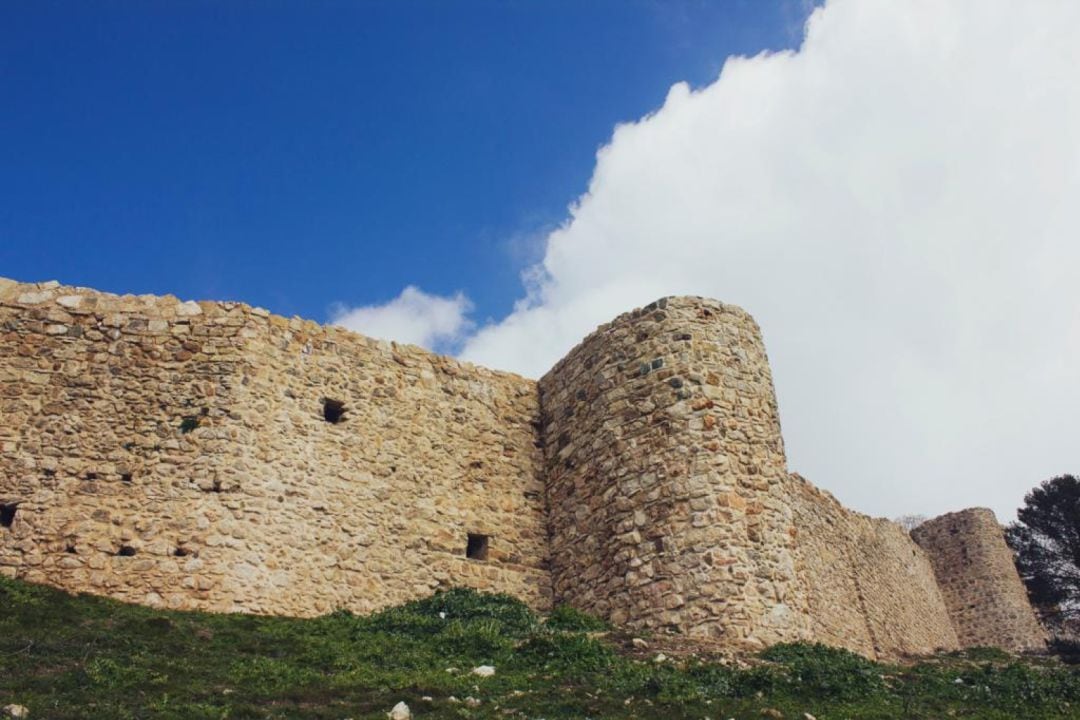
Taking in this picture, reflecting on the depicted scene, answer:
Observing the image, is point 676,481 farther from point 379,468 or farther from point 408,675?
point 408,675

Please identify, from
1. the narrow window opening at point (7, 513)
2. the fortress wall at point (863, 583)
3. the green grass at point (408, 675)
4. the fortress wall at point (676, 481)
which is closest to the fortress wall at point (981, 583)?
the fortress wall at point (863, 583)

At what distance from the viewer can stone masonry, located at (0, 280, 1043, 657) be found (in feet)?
41.2

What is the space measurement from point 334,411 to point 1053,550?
3034cm

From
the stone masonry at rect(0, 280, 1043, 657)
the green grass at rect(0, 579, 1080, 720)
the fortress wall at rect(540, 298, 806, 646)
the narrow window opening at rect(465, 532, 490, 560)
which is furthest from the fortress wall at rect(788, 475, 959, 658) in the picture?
the green grass at rect(0, 579, 1080, 720)

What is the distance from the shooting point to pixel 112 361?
534 inches

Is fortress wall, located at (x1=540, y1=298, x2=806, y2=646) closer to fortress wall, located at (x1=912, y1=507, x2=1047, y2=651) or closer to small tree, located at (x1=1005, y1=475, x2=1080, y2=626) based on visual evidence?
fortress wall, located at (x1=912, y1=507, x2=1047, y2=651)

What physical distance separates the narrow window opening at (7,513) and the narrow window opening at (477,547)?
6.82 meters

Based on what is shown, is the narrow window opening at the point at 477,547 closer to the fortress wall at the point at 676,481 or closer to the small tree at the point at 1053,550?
the fortress wall at the point at 676,481

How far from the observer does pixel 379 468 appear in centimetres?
1485

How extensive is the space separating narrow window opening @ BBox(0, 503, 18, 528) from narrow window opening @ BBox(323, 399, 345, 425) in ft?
14.9

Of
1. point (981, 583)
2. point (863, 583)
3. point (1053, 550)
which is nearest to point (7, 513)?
point (863, 583)

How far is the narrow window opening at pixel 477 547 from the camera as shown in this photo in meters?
15.5

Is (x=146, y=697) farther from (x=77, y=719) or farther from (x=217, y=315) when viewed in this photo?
(x=217, y=315)

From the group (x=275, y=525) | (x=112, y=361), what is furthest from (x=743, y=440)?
(x=112, y=361)
